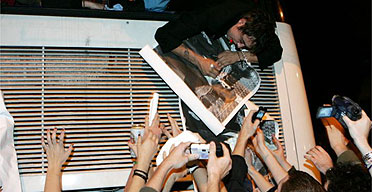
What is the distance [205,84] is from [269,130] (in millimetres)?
322

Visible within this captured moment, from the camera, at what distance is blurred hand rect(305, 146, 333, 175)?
149 cm

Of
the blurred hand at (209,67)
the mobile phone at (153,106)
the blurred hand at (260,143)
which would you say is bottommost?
the blurred hand at (260,143)

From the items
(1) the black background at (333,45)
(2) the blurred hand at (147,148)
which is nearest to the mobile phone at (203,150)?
(2) the blurred hand at (147,148)

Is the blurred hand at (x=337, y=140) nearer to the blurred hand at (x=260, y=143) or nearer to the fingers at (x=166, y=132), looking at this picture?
the blurred hand at (x=260, y=143)

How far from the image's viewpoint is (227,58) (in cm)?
152

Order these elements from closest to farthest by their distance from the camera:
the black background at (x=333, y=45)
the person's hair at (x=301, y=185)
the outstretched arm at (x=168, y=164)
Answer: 1. the outstretched arm at (x=168, y=164)
2. the person's hair at (x=301, y=185)
3. the black background at (x=333, y=45)

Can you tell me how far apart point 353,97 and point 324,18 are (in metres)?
0.52

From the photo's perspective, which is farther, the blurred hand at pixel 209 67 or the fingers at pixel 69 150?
the blurred hand at pixel 209 67

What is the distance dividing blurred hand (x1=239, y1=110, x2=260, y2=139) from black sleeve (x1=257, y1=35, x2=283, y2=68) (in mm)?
226

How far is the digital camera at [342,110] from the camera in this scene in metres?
1.43

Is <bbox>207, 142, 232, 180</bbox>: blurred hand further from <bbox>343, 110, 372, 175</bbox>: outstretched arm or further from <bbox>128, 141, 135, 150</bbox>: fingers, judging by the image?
<bbox>343, 110, 372, 175</bbox>: outstretched arm

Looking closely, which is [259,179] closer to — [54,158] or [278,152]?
[278,152]

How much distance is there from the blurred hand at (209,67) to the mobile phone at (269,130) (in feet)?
0.90

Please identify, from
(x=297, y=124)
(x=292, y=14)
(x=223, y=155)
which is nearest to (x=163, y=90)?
(x=223, y=155)
